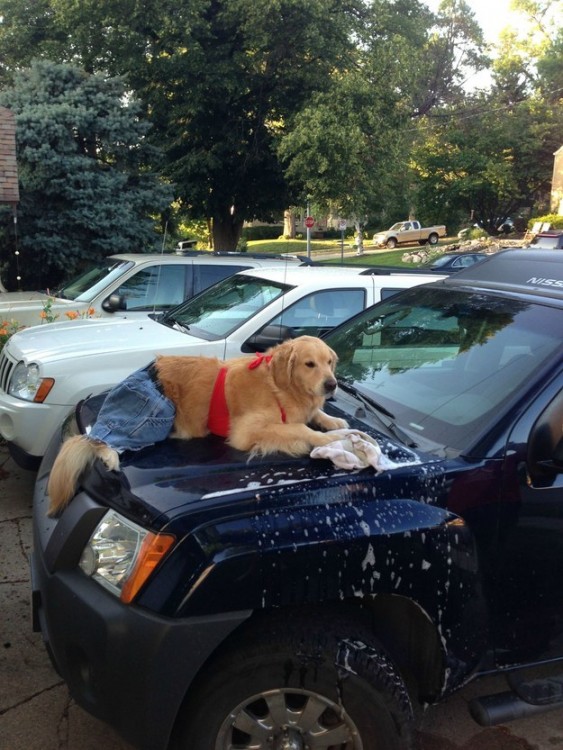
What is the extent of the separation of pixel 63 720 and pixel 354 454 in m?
1.69

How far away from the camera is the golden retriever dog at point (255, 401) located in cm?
263

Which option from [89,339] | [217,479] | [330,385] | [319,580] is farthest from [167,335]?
[319,580]

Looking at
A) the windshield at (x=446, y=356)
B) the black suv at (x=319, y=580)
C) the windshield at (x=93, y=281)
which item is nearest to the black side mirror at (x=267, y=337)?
the windshield at (x=446, y=356)

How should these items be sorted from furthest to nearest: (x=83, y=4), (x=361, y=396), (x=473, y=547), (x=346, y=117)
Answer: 1. (x=346, y=117)
2. (x=83, y=4)
3. (x=361, y=396)
4. (x=473, y=547)

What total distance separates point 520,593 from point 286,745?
0.97 meters

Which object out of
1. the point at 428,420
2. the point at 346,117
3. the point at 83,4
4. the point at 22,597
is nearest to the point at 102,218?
the point at 83,4

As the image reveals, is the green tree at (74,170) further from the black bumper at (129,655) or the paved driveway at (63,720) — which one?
the black bumper at (129,655)

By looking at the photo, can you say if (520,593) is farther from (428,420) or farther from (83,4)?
(83,4)

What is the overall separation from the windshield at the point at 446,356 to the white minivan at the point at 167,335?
1254 millimetres

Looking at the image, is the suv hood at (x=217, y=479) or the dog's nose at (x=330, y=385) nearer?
the suv hood at (x=217, y=479)

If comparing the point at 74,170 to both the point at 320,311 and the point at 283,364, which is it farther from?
the point at 283,364

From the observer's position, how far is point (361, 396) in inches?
125

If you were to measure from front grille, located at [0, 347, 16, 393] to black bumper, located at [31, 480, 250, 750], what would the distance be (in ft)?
10.1

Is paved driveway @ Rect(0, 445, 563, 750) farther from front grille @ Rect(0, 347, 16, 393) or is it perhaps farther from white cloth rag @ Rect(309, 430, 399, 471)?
front grille @ Rect(0, 347, 16, 393)
